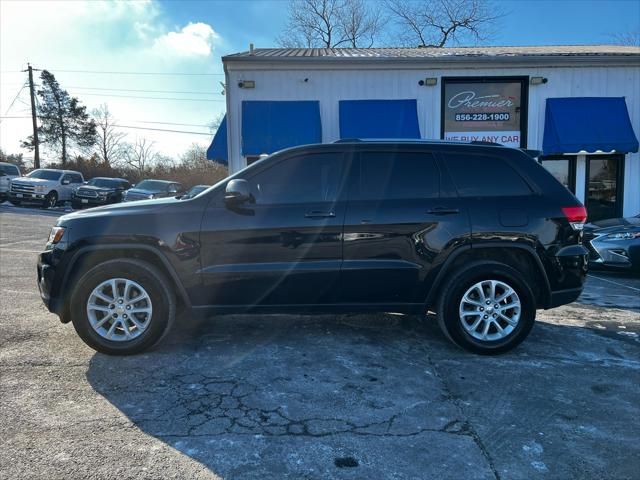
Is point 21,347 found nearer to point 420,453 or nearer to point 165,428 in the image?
point 165,428

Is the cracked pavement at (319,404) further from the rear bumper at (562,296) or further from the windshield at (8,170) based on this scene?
the windshield at (8,170)

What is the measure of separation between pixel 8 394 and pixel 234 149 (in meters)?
9.80

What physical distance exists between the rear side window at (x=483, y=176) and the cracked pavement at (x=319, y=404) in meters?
1.45

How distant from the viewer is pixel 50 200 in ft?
72.1

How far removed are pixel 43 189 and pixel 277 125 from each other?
47.5 feet

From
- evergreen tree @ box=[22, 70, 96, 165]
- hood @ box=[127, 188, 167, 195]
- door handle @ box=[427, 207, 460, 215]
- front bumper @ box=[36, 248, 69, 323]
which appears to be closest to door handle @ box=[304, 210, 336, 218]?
door handle @ box=[427, 207, 460, 215]

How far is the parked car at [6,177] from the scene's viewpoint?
2297cm

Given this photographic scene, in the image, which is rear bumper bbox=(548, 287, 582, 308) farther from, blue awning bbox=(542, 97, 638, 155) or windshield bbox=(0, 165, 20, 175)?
windshield bbox=(0, 165, 20, 175)

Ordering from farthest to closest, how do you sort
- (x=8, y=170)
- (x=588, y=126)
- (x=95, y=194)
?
(x=8, y=170) → (x=95, y=194) → (x=588, y=126)

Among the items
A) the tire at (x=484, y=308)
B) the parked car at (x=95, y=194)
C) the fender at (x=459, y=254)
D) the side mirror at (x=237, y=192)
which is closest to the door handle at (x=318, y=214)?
the side mirror at (x=237, y=192)

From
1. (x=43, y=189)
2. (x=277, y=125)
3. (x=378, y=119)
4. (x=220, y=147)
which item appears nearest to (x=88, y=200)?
(x=43, y=189)

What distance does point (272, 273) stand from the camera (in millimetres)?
4035

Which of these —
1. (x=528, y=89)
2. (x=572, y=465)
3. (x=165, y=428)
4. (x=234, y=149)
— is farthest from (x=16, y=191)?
(x=572, y=465)

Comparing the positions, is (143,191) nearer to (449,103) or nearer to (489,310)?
(449,103)
